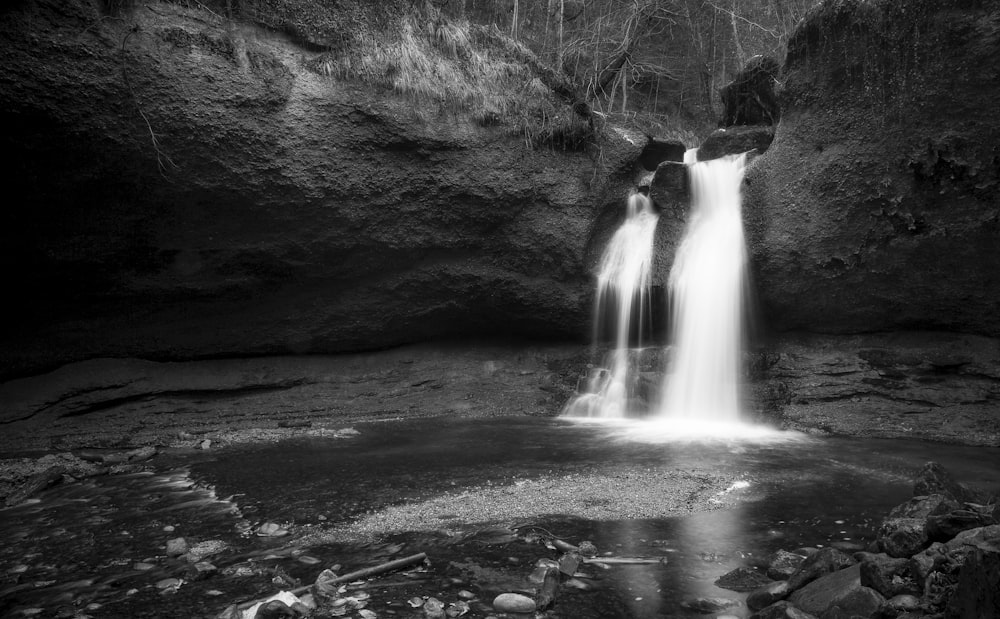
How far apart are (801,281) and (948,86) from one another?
2.72 metres

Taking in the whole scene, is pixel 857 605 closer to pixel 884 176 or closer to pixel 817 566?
pixel 817 566

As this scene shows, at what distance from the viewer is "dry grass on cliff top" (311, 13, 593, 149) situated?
29.6ft

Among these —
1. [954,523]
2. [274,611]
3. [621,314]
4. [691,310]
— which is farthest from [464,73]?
[954,523]

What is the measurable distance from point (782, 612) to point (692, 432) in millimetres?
5043

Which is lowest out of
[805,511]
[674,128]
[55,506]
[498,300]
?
[55,506]

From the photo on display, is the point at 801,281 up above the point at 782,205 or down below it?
below

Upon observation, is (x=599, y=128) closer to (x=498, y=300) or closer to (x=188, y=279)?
(x=498, y=300)

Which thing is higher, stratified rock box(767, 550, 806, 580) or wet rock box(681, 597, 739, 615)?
stratified rock box(767, 550, 806, 580)

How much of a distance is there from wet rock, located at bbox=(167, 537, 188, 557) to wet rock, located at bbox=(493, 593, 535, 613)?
6.42 ft

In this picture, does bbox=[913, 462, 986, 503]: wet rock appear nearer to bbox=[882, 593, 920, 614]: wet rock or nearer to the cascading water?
bbox=[882, 593, 920, 614]: wet rock

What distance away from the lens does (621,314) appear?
9.74 m

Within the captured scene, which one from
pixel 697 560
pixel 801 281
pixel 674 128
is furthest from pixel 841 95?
pixel 674 128

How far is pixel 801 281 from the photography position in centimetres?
856

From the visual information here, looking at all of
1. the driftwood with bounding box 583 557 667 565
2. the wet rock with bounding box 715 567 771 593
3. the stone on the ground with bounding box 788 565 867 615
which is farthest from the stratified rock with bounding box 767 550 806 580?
the driftwood with bounding box 583 557 667 565
